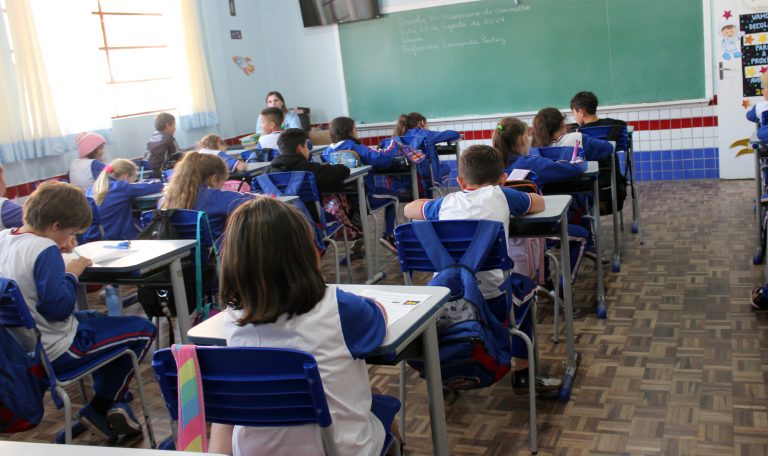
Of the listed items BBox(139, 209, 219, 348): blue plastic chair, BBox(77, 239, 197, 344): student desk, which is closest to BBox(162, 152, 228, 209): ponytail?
BBox(139, 209, 219, 348): blue plastic chair

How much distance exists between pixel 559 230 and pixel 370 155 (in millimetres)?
2522

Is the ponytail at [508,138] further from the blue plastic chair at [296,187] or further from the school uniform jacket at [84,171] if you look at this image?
the school uniform jacket at [84,171]

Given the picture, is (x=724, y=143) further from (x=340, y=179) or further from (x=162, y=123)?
(x=162, y=123)

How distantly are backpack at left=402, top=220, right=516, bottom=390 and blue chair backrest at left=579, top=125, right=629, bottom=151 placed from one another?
105 inches

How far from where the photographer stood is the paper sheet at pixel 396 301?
2.05m

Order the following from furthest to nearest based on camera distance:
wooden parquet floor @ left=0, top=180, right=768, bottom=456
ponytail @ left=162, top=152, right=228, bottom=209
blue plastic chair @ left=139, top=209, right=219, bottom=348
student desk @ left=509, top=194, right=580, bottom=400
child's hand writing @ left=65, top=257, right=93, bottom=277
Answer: ponytail @ left=162, top=152, right=228, bottom=209
blue plastic chair @ left=139, top=209, right=219, bottom=348
student desk @ left=509, top=194, right=580, bottom=400
child's hand writing @ left=65, top=257, right=93, bottom=277
wooden parquet floor @ left=0, top=180, right=768, bottom=456

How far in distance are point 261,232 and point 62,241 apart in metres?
1.54

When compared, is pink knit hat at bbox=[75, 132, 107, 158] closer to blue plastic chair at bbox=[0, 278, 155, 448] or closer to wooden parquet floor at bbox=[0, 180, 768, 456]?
wooden parquet floor at bbox=[0, 180, 768, 456]

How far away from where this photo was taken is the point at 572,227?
4074 mm

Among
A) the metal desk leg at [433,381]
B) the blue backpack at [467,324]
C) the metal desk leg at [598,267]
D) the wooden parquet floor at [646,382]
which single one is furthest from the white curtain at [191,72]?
the metal desk leg at [433,381]

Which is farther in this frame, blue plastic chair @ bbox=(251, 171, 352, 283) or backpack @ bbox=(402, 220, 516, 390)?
blue plastic chair @ bbox=(251, 171, 352, 283)

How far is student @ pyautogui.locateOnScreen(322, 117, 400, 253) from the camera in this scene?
18.1 ft

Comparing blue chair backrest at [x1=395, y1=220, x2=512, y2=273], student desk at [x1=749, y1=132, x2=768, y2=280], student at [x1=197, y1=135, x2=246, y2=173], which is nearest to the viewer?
blue chair backrest at [x1=395, y1=220, x2=512, y2=273]

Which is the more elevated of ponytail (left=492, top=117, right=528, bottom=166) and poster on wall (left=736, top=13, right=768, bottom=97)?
poster on wall (left=736, top=13, right=768, bottom=97)
